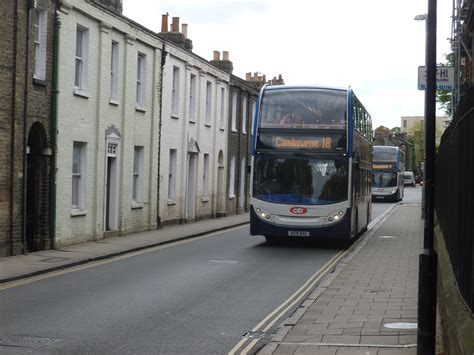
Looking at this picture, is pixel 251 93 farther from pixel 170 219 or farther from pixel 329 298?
pixel 329 298

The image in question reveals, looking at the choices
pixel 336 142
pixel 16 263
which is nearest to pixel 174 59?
pixel 336 142

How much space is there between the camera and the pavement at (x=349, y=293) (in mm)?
8254

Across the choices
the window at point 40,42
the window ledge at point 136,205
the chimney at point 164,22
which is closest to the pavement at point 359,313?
the window at point 40,42

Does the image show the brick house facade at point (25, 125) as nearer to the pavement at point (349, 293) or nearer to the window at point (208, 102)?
the pavement at point (349, 293)

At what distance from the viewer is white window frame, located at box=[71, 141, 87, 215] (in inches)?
817

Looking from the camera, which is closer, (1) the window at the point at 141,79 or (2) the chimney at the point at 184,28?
(1) the window at the point at 141,79

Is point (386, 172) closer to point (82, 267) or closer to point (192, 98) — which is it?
point (192, 98)

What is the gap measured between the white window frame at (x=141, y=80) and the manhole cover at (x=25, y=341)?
17260 mm

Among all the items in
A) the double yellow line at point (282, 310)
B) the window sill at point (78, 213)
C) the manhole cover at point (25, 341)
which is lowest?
the double yellow line at point (282, 310)

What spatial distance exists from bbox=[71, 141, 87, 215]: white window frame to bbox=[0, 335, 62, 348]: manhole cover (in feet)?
40.7

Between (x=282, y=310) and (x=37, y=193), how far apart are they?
386 inches

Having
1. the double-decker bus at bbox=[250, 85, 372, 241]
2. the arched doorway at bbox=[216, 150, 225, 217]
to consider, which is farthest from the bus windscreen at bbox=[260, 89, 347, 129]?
the arched doorway at bbox=[216, 150, 225, 217]

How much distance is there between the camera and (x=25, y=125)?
17.4 metres

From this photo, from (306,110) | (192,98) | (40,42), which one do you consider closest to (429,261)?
(306,110)
